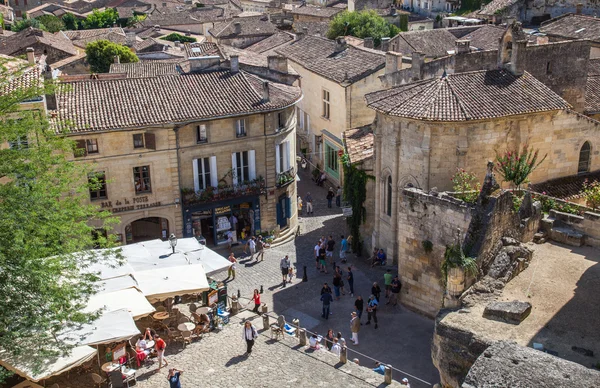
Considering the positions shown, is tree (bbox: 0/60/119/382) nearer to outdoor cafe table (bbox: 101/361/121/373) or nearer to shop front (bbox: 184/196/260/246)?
outdoor cafe table (bbox: 101/361/121/373)

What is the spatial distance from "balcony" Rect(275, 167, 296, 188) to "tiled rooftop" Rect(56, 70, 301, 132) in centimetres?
377

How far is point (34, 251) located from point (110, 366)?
16.3 feet

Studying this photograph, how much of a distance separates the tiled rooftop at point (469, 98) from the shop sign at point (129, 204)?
→ 39.8ft

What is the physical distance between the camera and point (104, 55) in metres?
65.9

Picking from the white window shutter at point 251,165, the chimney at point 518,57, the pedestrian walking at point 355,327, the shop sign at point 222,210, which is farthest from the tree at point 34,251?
the chimney at point 518,57

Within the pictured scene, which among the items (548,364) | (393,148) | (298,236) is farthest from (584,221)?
(298,236)

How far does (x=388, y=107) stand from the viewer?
3005 centimetres

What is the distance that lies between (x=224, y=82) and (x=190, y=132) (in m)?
4.32

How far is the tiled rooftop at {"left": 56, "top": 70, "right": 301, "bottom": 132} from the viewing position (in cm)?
3403

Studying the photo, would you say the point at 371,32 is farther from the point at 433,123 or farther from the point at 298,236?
the point at 433,123

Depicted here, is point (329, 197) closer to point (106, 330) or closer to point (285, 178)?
point (285, 178)

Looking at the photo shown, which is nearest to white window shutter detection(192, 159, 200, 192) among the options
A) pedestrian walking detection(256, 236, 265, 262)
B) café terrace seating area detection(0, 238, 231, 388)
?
pedestrian walking detection(256, 236, 265, 262)

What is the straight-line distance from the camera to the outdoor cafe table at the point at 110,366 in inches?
847

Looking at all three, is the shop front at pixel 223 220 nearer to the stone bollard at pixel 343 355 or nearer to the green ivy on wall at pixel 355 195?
the green ivy on wall at pixel 355 195
